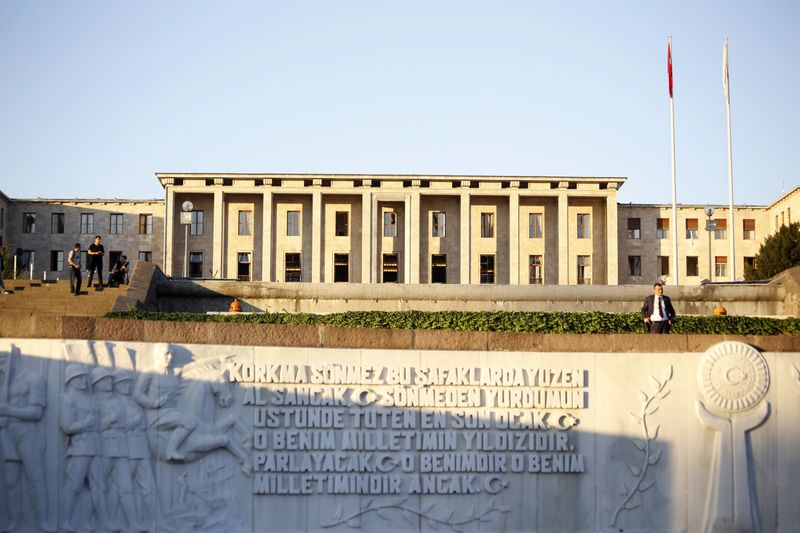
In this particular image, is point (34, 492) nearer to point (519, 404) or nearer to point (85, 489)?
point (85, 489)

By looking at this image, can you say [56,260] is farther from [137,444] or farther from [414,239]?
[137,444]

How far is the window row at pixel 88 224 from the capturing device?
232 feet

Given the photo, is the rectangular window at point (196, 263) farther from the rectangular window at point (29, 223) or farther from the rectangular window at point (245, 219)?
the rectangular window at point (29, 223)

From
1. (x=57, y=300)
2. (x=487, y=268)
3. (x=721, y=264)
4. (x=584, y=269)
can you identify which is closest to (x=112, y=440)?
(x=57, y=300)

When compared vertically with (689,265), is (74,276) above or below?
below

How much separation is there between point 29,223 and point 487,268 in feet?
111

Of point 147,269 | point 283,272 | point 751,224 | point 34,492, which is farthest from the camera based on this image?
point 751,224

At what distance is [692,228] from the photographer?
69.9 metres

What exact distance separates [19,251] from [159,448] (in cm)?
6142

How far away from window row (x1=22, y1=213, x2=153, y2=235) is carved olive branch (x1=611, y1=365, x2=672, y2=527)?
6146 cm

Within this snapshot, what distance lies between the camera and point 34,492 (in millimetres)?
13289

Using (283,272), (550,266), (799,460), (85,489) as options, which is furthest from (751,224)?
(85,489)

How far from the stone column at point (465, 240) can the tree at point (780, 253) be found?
18.6m

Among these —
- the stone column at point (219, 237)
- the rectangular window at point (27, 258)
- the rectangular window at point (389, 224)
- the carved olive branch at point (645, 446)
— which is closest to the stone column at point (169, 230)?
the stone column at point (219, 237)
